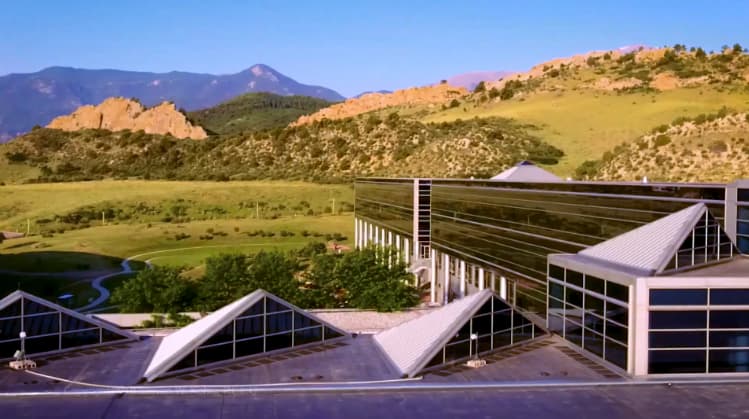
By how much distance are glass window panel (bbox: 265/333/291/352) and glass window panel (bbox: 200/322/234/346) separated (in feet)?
4.52

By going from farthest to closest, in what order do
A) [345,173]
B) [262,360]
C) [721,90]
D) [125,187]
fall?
[721,90] → [345,173] → [125,187] → [262,360]

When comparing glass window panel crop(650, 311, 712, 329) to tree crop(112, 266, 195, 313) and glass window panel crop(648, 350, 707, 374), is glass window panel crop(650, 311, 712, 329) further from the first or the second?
tree crop(112, 266, 195, 313)

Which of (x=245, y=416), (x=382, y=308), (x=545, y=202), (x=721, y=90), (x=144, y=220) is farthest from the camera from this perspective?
(x=721, y=90)

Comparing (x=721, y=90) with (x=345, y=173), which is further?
(x=721, y=90)

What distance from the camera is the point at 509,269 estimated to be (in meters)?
38.3

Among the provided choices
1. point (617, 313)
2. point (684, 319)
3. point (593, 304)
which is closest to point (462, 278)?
point (593, 304)

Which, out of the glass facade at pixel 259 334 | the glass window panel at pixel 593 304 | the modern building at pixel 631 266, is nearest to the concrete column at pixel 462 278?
the modern building at pixel 631 266

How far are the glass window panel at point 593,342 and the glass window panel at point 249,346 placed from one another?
982cm

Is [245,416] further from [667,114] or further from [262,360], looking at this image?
[667,114]

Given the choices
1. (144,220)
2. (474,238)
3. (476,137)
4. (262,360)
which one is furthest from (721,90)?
(262,360)

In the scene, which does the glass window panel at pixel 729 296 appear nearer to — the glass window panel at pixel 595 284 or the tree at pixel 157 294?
the glass window panel at pixel 595 284

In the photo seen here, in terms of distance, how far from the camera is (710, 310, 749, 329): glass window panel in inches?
954

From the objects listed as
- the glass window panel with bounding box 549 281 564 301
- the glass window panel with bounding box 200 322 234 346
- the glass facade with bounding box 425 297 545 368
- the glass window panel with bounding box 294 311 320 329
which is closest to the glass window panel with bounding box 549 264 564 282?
the glass window panel with bounding box 549 281 564 301

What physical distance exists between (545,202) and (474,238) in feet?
28.0
